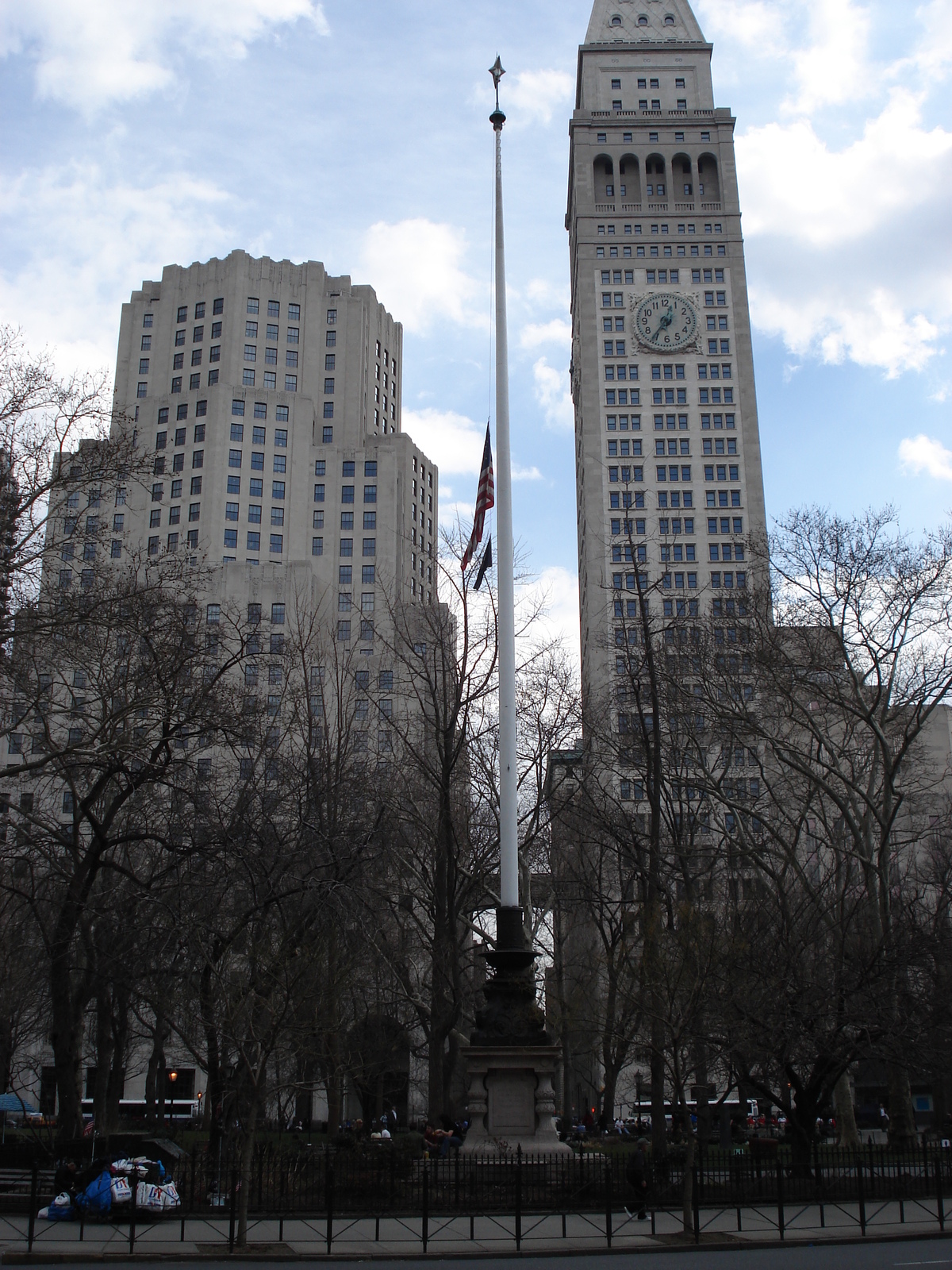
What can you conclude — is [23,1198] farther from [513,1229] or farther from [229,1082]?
[513,1229]

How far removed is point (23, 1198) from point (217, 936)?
5.93 metres

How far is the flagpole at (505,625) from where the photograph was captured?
23.2 m

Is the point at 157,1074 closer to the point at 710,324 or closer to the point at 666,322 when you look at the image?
the point at 666,322

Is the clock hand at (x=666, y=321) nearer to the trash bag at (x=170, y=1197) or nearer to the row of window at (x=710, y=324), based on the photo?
the row of window at (x=710, y=324)

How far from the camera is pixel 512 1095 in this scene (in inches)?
853

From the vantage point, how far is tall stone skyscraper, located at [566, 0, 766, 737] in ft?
300

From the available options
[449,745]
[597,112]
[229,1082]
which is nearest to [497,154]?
[449,745]

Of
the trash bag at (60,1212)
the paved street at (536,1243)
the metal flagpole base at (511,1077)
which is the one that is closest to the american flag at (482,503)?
the metal flagpole base at (511,1077)

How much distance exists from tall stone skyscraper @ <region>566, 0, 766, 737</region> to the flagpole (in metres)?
56.4

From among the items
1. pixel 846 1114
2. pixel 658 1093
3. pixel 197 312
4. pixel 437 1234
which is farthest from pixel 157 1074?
pixel 197 312

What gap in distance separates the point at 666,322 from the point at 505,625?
78914 mm

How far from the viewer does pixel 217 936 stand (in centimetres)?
2375

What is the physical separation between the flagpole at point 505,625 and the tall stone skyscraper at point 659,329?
185 ft

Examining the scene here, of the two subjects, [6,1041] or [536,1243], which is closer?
[536,1243]
